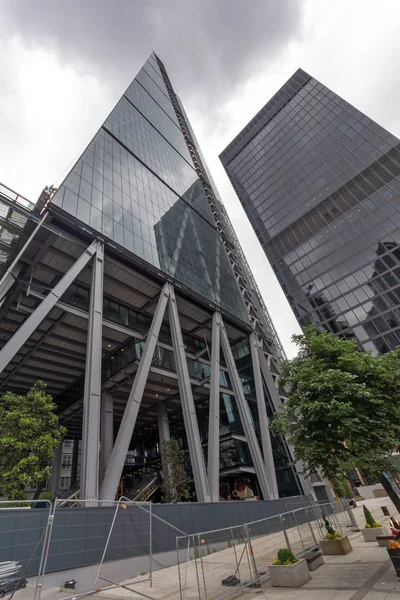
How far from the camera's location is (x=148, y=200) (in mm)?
30844

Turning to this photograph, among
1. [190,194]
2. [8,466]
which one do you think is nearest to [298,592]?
[8,466]

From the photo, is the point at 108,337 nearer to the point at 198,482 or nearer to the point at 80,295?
the point at 80,295

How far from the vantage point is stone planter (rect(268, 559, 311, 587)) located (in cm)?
797

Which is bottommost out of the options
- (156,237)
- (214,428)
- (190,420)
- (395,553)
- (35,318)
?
(395,553)

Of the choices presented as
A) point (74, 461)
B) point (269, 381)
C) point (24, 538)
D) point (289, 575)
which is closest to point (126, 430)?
point (24, 538)

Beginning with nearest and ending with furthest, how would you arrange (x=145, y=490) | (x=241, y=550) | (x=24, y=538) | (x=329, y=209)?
(x=24, y=538), (x=241, y=550), (x=145, y=490), (x=329, y=209)

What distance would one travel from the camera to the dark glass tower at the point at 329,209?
170ft

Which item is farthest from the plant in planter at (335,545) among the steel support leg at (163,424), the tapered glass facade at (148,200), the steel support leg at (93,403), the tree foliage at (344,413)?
the steel support leg at (163,424)

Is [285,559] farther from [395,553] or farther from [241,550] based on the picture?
[395,553]

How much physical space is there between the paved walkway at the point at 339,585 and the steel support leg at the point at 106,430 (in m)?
17.0

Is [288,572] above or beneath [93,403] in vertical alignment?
beneath

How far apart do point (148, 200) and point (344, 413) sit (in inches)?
1086

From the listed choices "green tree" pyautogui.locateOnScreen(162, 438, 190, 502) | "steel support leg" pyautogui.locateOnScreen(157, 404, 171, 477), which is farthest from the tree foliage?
"steel support leg" pyautogui.locateOnScreen(157, 404, 171, 477)

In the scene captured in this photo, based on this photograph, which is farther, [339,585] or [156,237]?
[156,237]
